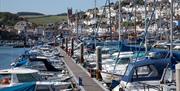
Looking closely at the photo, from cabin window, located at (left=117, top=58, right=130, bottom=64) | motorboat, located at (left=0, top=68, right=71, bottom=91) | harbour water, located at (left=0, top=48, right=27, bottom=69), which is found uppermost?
motorboat, located at (left=0, top=68, right=71, bottom=91)

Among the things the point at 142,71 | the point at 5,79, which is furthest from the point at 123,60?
the point at 5,79

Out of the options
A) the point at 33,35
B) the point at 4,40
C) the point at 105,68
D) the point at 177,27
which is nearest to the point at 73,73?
the point at 105,68

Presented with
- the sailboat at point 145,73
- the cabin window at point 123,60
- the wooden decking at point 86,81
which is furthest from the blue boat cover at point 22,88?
the cabin window at point 123,60

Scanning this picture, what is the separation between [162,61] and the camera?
24391 mm

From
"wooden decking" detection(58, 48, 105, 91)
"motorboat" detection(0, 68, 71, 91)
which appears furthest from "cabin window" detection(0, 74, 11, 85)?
"wooden decking" detection(58, 48, 105, 91)

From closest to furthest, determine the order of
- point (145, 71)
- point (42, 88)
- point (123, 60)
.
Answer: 1. point (145, 71)
2. point (42, 88)
3. point (123, 60)

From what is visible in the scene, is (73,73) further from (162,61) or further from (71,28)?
(71,28)

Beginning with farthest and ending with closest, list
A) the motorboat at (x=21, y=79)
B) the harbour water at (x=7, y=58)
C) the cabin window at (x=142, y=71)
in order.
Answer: the harbour water at (x=7, y=58)
the motorboat at (x=21, y=79)
the cabin window at (x=142, y=71)

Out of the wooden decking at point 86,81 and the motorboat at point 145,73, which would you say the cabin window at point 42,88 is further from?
the motorboat at point 145,73

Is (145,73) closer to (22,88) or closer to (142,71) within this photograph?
(142,71)

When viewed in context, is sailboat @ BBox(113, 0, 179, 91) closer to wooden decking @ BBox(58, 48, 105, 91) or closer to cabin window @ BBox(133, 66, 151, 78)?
cabin window @ BBox(133, 66, 151, 78)

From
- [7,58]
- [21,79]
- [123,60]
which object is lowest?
[7,58]


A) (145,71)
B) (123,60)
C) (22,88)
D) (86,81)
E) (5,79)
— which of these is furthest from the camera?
(123,60)

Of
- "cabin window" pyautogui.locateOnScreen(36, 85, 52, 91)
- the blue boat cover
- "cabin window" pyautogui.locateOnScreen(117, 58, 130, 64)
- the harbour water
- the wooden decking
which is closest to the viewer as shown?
the blue boat cover
